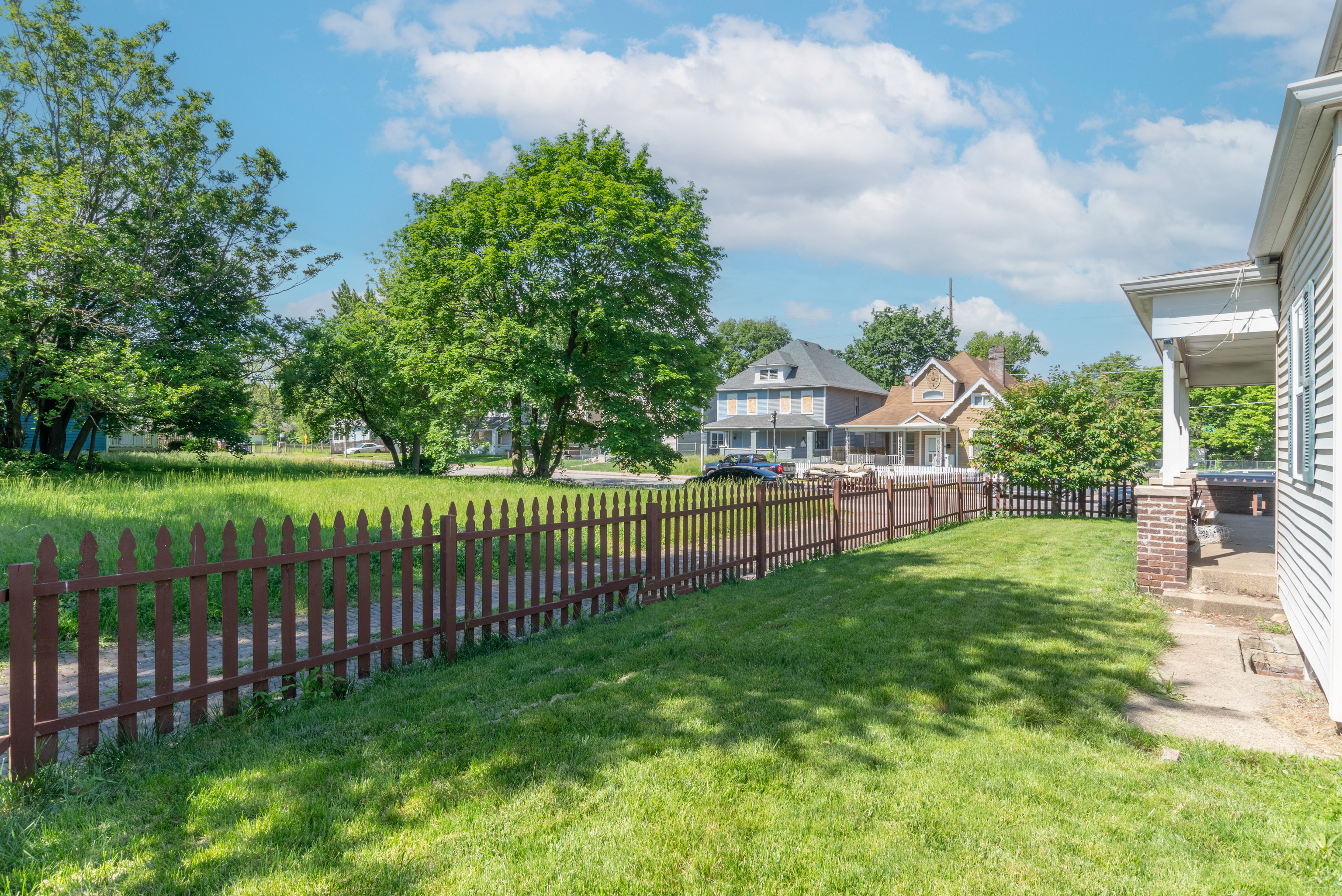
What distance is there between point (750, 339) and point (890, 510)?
76.8 metres

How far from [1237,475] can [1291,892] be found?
23831 millimetres

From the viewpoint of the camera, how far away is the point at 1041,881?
2570 mm

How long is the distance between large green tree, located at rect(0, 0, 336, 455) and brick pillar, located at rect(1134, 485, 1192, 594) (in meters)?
20.6

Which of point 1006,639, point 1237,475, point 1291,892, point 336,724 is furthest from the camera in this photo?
point 1237,475

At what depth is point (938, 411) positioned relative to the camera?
48.3m

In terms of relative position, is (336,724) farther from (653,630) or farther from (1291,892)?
(1291,892)

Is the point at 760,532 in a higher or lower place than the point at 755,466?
lower

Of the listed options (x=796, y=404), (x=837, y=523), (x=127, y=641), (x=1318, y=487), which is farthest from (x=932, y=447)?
(x=127, y=641)

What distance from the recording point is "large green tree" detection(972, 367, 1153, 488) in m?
18.5

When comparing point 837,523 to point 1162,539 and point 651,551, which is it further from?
point 651,551

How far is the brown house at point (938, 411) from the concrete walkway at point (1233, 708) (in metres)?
40.5

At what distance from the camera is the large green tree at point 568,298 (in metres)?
24.1

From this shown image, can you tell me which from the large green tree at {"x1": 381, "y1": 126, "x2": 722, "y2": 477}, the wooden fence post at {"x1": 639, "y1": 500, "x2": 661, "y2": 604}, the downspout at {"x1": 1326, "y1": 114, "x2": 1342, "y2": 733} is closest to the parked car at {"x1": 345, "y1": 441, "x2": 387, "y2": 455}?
the large green tree at {"x1": 381, "y1": 126, "x2": 722, "y2": 477}

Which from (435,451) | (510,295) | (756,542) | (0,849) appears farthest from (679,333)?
(0,849)
